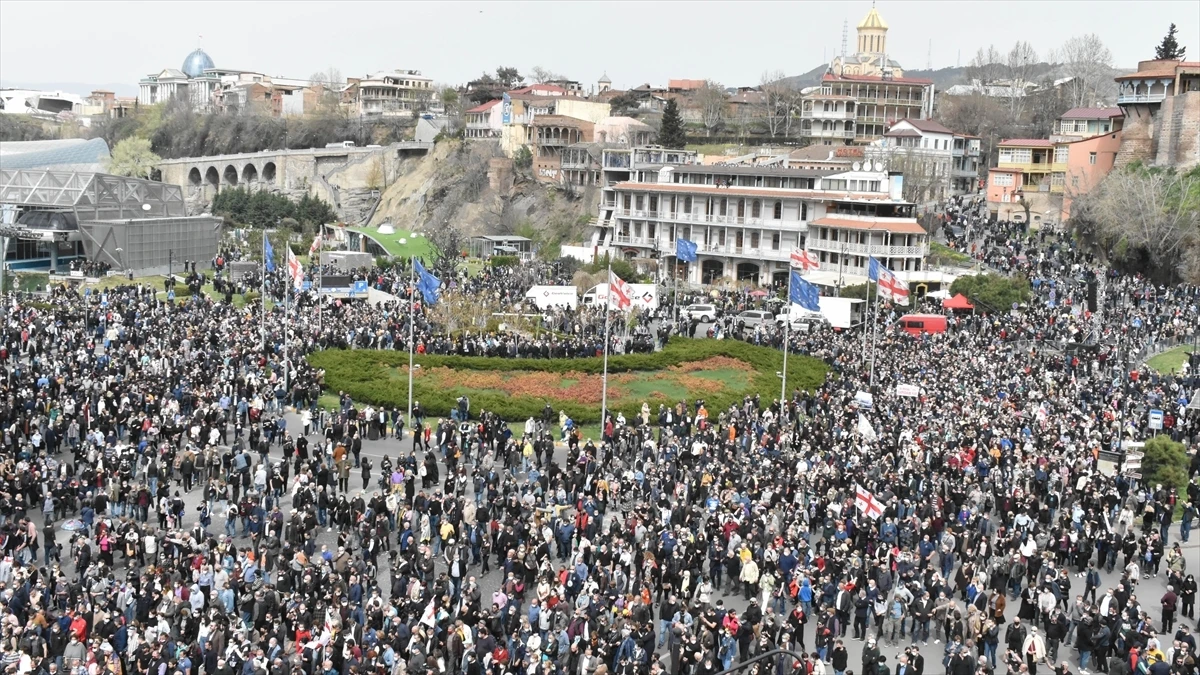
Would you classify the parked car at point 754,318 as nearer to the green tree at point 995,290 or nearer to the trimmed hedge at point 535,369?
the trimmed hedge at point 535,369

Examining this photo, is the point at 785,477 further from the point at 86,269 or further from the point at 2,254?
the point at 86,269

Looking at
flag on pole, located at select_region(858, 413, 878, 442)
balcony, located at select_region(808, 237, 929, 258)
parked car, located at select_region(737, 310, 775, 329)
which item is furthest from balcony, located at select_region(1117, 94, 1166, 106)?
flag on pole, located at select_region(858, 413, 878, 442)

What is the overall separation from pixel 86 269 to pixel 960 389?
46095mm

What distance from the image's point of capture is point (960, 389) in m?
34.4

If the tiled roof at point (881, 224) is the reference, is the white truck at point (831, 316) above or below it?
below

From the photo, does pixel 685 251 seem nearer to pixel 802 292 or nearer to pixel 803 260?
pixel 803 260

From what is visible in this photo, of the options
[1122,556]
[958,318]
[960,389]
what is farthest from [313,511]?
[958,318]

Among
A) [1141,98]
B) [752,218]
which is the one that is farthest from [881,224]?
[1141,98]

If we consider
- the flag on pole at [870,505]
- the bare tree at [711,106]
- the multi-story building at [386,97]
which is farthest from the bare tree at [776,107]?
the flag on pole at [870,505]

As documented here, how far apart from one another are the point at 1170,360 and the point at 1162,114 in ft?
101

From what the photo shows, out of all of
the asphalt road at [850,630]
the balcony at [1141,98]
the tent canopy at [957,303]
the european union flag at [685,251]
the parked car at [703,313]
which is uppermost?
the balcony at [1141,98]

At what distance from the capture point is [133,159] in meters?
115

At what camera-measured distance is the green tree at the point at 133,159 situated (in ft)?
370

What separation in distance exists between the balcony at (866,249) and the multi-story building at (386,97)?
222 ft
